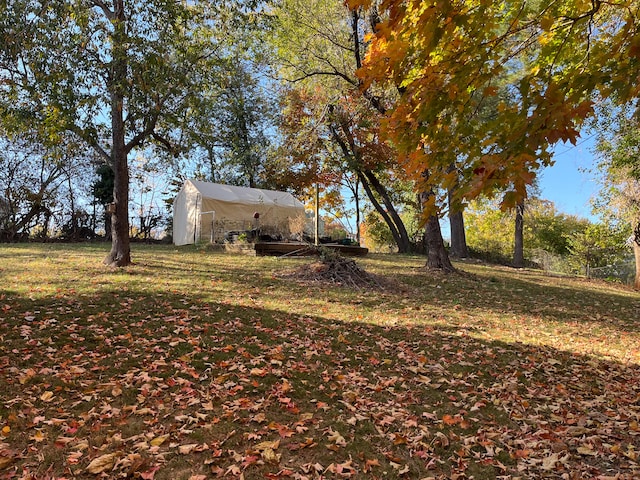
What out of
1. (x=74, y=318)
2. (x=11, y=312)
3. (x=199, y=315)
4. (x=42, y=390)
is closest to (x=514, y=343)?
(x=199, y=315)

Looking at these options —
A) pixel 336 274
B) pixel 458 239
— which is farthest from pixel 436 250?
pixel 458 239

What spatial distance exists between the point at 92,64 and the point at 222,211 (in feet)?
37.3

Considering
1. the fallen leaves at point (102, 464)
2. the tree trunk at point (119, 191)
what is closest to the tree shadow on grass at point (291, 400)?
the fallen leaves at point (102, 464)

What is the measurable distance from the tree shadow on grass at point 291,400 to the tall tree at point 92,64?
409 cm

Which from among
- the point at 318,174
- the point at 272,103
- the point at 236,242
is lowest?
the point at 236,242

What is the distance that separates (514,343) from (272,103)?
19971mm

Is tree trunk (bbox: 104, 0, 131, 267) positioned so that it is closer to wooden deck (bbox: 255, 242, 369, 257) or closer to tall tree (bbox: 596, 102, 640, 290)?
wooden deck (bbox: 255, 242, 369, 257)

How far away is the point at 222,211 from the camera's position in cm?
1889

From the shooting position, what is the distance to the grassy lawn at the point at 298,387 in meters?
2.63

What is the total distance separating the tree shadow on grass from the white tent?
39.6ft

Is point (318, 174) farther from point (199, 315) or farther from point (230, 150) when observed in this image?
point (199, 315)

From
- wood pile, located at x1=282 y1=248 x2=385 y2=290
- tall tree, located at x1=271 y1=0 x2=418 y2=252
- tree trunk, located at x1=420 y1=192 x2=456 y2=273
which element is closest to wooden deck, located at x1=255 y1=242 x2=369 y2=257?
tree trunk, located at x1=420 y1=192 x2=456 y2=273

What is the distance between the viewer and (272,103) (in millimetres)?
22703

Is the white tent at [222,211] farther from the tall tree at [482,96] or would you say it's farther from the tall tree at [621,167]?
the tall tree at [482,96]
